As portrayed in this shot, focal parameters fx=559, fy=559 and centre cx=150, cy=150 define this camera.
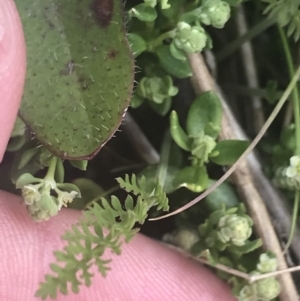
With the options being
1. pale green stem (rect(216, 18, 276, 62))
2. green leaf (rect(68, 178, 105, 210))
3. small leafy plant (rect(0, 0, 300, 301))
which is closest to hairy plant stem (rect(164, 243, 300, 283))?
small leafy plant (rect(0, 0, 300, 301))

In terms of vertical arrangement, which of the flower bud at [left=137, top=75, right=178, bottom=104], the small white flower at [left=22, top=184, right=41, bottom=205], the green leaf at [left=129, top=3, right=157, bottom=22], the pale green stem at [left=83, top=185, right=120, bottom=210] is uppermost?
the green leaf at [left=129, top=3, right=157, bottom=22]

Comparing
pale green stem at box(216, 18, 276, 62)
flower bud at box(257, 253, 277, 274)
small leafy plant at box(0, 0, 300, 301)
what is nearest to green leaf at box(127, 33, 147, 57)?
small leafy plant at box(0, 0, 300, 301)

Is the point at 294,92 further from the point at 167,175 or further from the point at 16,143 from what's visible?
the point at 16,143

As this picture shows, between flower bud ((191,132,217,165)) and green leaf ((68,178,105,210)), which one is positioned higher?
flower bud ((191,132,217,165))

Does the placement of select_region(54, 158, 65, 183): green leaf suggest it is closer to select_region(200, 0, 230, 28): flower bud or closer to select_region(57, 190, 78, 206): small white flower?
select_region(57, 190, 78, 206): small white flower

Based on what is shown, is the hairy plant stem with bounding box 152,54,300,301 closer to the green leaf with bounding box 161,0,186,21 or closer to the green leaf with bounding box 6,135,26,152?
the green leaf with bounding box 161,0,186,21

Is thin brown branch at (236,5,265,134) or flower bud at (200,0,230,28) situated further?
thin brown branch at (236,5,265,134)
